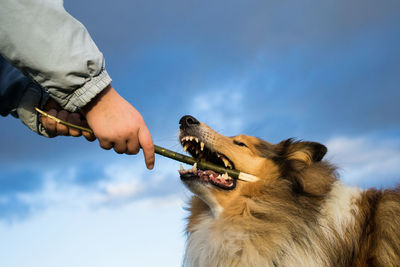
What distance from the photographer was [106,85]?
90.8 inches

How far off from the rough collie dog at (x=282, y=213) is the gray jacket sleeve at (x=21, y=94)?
5.21 feet

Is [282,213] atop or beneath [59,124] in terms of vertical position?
beneath

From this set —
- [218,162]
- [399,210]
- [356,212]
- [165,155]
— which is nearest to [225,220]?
[218,162]

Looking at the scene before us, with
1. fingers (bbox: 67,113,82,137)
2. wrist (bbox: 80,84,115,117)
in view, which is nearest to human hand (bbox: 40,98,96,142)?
fingers (bbox: 67,113,82,137)

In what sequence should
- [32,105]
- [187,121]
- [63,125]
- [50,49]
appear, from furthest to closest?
[187,121] < [32,105] < [63,125] < [50,49]

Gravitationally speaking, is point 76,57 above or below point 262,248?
above

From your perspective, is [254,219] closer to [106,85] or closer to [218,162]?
[218,162]

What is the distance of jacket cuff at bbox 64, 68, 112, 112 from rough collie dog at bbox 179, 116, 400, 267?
1.94m

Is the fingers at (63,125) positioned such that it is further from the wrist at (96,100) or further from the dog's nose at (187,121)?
the dog's nose at (187,121)

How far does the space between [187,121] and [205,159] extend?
1.63 ft

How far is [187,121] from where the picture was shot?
4.34 metres

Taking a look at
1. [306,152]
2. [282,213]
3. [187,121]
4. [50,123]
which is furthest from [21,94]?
[306,152]

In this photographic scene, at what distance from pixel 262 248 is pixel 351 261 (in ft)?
2.83

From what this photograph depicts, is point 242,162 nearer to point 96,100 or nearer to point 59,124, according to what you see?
point 59,124
